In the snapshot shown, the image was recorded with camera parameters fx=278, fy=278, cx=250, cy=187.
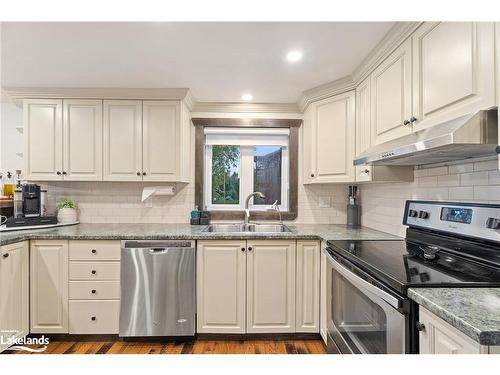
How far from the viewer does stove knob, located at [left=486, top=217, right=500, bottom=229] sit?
1.23 meters

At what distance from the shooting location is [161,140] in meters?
2.63

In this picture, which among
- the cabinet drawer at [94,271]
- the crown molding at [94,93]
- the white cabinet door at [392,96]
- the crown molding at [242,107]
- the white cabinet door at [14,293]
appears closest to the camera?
the white cabinet door at [392,96]

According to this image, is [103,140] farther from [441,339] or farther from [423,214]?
[441,339]

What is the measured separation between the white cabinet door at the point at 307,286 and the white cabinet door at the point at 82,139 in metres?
1.99

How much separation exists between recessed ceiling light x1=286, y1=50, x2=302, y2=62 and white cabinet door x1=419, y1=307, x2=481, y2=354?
5.45 feet

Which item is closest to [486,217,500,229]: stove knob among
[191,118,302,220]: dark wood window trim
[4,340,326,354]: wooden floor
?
[4,340,326,354]: wooden floor

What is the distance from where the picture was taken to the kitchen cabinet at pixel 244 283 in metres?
2.20

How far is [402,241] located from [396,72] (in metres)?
1.08

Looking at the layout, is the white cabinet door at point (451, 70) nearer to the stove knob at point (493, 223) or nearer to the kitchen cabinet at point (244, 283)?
the stove knob at point (493, 223)

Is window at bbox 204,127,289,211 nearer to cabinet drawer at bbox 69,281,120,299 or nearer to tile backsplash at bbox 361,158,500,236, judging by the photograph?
tile backsplash at bbox 361,158,500,236

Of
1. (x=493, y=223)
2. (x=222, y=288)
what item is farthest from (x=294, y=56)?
(x=222, y=288)

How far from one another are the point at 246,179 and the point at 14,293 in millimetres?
2147

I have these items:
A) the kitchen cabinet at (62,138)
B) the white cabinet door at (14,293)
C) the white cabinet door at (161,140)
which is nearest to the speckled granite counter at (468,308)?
the white cabinet door at (161,140)
